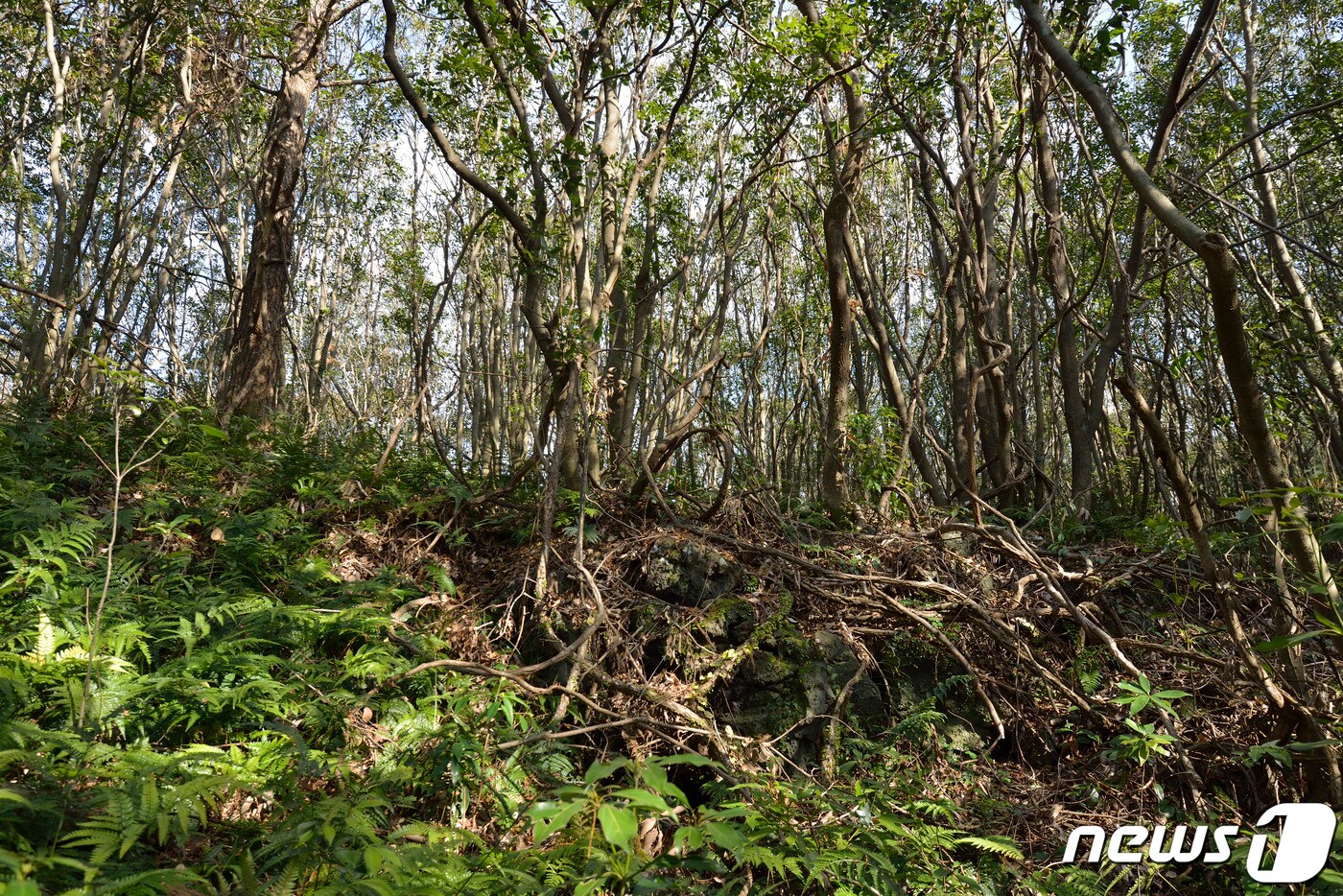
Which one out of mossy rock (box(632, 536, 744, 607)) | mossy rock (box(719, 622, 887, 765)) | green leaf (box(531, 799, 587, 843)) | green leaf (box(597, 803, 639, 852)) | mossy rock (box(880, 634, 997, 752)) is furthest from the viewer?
mossy rock (box(632, 536, 744, 607))

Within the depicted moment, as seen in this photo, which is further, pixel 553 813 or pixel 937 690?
pixel 937 690

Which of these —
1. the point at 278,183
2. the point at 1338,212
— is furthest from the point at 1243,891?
the point at 1338,212

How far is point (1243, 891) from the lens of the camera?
8.87 feet

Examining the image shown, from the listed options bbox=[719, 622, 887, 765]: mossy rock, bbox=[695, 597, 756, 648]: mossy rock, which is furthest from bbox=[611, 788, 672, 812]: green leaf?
bbox=[695, 597, 756, 648]: mossy rock

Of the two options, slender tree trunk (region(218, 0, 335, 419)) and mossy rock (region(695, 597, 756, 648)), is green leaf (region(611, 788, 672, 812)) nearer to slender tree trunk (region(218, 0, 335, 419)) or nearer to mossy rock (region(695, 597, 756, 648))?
mossy rock (region(695, 597, 756, 648))

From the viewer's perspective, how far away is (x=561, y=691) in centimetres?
355

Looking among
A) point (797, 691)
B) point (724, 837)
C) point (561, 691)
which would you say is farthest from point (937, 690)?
point (724, 837)

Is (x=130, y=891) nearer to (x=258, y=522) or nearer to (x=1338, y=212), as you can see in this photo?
(x=258, y=522)

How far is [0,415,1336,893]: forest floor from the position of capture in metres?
2.22

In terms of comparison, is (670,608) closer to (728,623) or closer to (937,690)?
(728,623)

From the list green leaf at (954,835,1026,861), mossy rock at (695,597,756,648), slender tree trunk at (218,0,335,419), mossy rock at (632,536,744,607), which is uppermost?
slender tree trunk at (218,0,335,419)

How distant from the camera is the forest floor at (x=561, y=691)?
7.30 feet

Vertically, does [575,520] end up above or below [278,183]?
below

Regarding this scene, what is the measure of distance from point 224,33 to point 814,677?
36.4ft
